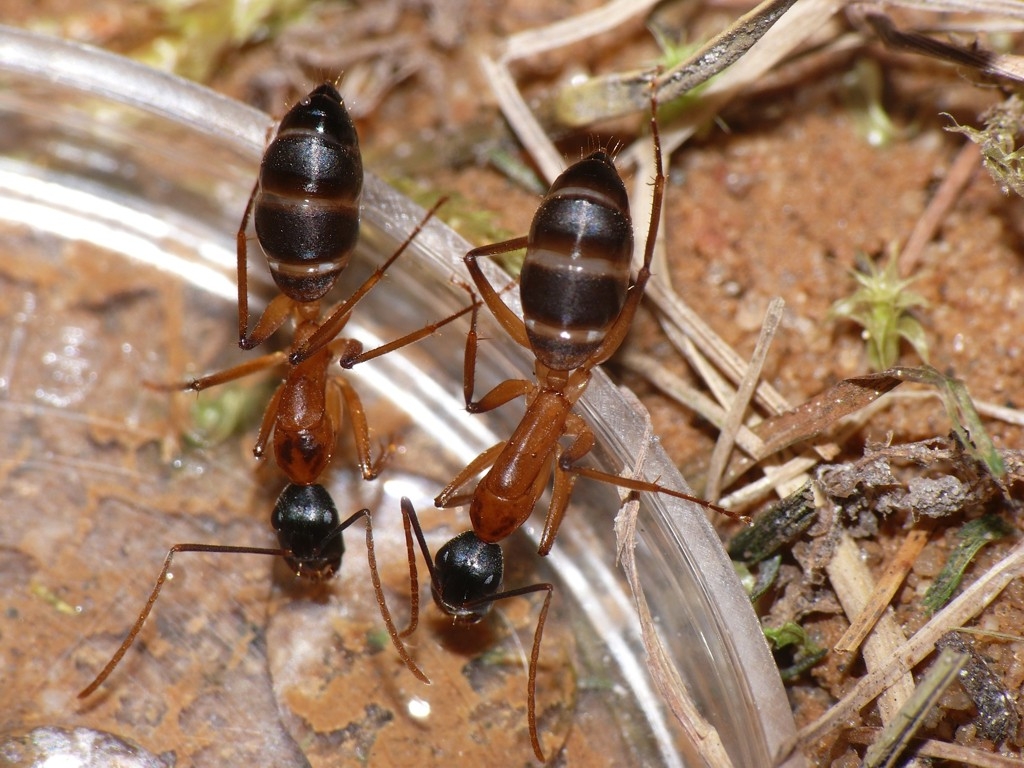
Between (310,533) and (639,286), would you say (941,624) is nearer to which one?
(639,286)

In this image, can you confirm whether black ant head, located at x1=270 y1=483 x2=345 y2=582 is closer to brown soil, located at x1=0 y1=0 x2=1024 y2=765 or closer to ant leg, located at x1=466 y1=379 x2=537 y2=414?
brown soil, located at x1=0 y1=0 x2=1024 y2=765

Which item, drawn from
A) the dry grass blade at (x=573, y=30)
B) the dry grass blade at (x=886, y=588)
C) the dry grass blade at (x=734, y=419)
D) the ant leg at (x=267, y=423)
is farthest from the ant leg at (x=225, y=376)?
the dry grass blade at (x=886, y=588)

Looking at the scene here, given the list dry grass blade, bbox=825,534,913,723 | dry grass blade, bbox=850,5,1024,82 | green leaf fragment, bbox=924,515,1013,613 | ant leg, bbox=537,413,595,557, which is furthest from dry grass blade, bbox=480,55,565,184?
green leaf fragment, bbox=924,515,1013,613

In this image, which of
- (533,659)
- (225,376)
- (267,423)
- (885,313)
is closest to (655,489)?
(533,659)

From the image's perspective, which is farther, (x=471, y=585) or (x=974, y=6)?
(x=471, y=585)

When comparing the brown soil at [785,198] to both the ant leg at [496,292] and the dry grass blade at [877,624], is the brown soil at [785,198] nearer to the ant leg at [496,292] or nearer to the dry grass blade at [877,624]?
the dry grass blade at [877,624]

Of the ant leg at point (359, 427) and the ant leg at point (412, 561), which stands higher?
the ant leg at point (359, 427)
